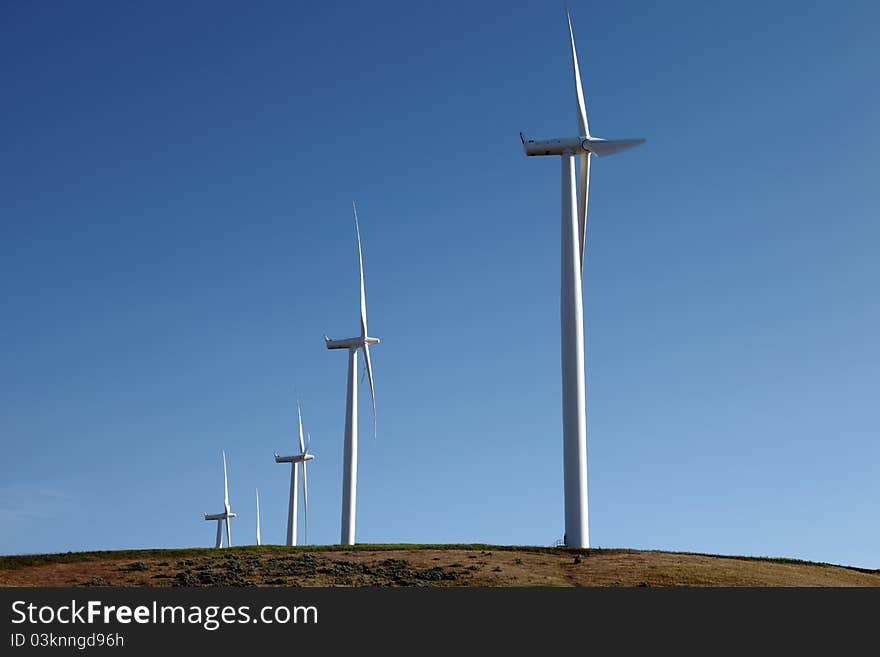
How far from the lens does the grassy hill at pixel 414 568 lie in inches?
2655

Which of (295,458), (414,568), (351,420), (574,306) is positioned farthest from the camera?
(295,458)

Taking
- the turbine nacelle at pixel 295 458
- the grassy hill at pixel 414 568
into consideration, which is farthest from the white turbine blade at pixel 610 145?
the turbine nacelle at pixel 295 458

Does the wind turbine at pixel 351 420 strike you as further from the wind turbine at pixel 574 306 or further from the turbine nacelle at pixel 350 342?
the wind turbine at pixel 574 306

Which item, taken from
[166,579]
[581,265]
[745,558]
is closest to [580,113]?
[581,265]

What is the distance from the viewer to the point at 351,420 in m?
120

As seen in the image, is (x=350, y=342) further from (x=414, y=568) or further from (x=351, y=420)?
(x=414, y=568)

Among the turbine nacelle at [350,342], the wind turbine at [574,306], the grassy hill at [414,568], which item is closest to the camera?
the grassy hill at [414,568]

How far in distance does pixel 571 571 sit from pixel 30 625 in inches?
1441

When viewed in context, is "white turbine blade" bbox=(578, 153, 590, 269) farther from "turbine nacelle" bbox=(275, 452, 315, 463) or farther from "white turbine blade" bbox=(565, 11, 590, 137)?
"turbine nacelle" bbox=(275, 452, 315, 463)

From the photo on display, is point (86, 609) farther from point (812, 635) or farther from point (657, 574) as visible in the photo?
point (657, 574)

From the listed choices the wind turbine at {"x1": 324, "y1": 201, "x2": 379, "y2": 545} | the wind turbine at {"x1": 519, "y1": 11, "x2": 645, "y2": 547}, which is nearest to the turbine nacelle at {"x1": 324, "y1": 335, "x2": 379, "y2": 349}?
the wind turbine at {"x1": 324, "y1": 201, "x2": 379, "y2": 545}

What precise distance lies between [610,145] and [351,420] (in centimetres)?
4382

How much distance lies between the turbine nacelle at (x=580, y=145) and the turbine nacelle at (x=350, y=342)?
4071 centimetres

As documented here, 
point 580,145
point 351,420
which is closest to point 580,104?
point 580,145
